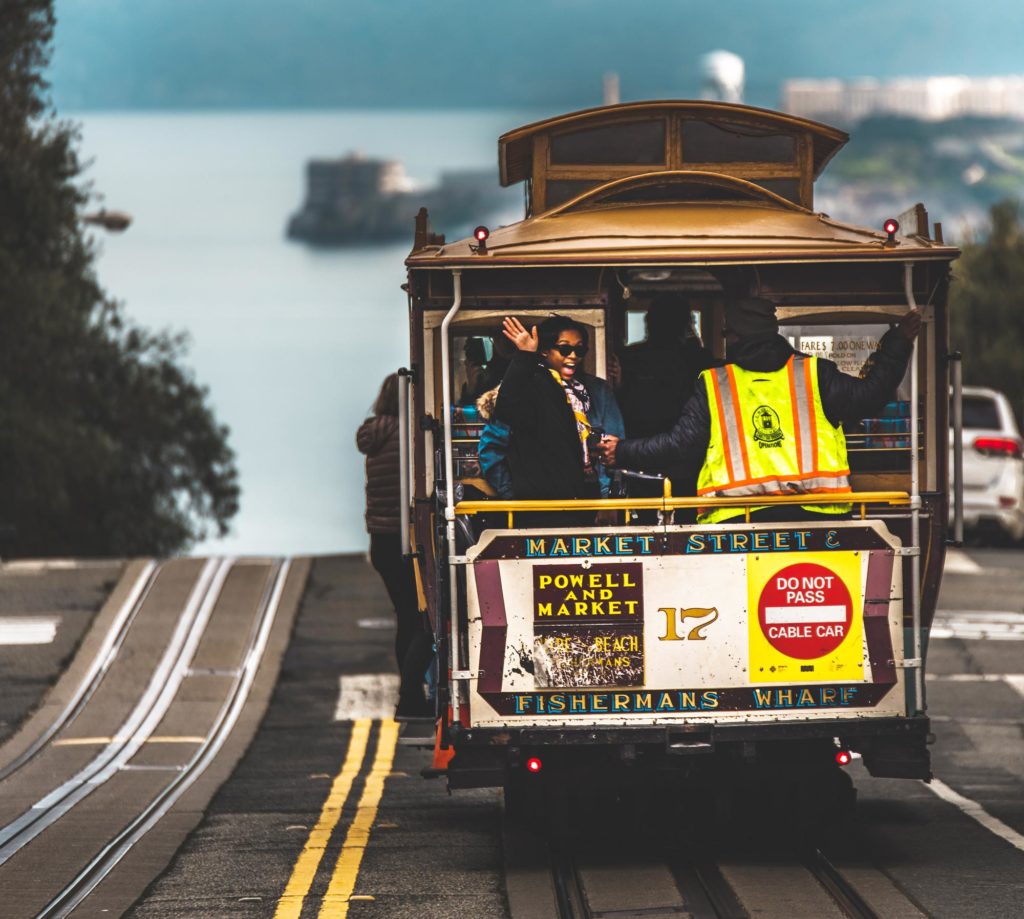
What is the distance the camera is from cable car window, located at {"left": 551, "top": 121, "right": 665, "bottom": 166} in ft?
36.2

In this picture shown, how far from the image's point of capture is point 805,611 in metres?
8.99

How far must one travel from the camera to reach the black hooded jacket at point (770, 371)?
895 centimetres

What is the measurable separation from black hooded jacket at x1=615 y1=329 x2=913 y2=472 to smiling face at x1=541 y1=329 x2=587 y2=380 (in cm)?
51

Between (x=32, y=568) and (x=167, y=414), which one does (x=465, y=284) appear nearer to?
(x=32, y=568)

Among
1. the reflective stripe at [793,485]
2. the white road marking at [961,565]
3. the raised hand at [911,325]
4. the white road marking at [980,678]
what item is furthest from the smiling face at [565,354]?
the white road marking at [961,565]

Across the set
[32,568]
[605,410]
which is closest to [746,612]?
[605,410]

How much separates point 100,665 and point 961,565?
10.0m

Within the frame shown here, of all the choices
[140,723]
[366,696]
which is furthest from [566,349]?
[366,696]

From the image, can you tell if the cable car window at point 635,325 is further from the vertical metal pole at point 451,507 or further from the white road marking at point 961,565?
the white road marking at point 961,565

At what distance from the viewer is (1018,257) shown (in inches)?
2183

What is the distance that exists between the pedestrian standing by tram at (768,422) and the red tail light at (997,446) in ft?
47.9

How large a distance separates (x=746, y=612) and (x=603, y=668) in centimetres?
67

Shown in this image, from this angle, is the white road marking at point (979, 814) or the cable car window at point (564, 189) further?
the cable car window at point (564, 189)

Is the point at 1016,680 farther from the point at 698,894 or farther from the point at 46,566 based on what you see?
the point at 46,566
